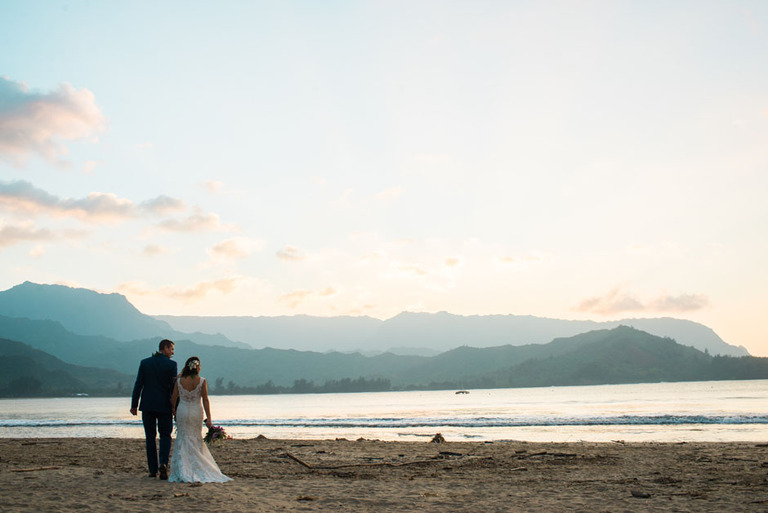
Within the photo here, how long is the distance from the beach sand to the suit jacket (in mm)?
1633

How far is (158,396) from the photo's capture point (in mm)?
12844

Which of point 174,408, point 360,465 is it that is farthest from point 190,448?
point 360,465

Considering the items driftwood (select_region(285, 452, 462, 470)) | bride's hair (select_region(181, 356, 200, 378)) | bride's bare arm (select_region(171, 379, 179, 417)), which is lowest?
driftwood (select_region(285, 452, 462, 470))

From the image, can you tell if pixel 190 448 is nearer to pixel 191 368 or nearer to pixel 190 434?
pixel 190 434

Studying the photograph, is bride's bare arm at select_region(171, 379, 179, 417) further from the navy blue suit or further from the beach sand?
Answer: the beach sand

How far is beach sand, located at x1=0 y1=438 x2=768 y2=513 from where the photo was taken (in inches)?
402

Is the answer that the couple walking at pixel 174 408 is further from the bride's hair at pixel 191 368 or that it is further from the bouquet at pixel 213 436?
the bouquet at pixel 213 436

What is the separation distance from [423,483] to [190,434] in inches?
212

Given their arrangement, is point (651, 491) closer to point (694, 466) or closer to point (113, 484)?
point (694, 466)

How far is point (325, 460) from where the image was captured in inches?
755

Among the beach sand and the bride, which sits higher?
the bride

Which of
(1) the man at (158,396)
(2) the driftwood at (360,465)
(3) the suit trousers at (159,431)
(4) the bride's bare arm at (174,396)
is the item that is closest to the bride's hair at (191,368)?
(4) the bride's bare arm at (174,396)

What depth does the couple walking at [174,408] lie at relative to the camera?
Result: 12.6 meters

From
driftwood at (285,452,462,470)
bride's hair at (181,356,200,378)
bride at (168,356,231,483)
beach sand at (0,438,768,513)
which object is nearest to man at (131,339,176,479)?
bride at (168,356,231,483)
